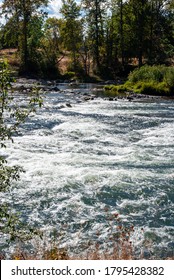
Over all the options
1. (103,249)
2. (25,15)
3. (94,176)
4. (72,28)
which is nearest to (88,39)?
(72,28)

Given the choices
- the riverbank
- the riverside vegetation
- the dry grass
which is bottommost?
the dry grass

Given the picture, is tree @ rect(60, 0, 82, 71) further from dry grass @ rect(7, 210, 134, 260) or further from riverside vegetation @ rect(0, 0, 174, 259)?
dry grass @ rect(7, 210, 134, 260)

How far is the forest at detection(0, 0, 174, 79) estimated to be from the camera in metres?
64.3

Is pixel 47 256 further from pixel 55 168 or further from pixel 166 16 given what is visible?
pixel 166 16

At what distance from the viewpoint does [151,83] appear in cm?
4047

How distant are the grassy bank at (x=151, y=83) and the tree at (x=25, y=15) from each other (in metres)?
23.9

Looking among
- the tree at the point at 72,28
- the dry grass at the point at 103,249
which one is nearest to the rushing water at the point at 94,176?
the dry grass at the point at 103,249

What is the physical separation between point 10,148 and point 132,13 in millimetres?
60613

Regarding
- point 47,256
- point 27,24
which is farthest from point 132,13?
point 47,256

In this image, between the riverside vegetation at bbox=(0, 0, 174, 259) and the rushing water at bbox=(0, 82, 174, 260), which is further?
the riverside vegetation at bbox=(0, 0, 174, 259)

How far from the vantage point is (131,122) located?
2447 cm

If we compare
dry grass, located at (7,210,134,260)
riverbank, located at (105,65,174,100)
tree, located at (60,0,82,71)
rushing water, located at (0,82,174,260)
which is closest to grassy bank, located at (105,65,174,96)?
riverbank, located at (105,65,174,100)

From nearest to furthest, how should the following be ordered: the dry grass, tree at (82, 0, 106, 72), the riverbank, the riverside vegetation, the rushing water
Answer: the dry grass, the rushing water, the riverbank, the riverside vegetation, tree at (82, 0, 106, 72)

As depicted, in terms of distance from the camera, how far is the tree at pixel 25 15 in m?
64.0
